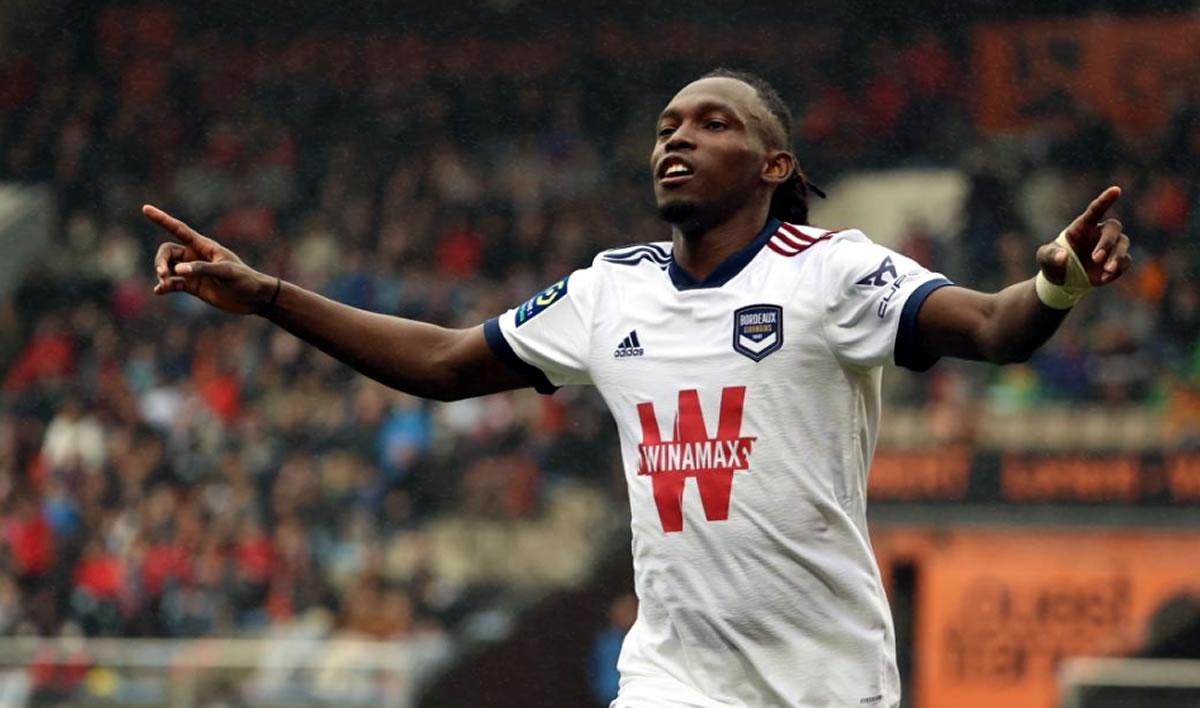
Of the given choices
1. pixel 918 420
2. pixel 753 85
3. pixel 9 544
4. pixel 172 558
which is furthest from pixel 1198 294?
pixel 753 85

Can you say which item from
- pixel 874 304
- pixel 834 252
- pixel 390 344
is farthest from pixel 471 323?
pixel 874 304

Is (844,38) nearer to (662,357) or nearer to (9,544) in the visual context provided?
(9,544)

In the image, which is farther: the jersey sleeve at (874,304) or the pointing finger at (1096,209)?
the jersey sleeve at (874,304)

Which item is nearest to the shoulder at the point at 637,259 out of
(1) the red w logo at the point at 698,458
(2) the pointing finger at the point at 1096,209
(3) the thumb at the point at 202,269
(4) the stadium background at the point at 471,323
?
(1) the red w logo at the point at 698,458

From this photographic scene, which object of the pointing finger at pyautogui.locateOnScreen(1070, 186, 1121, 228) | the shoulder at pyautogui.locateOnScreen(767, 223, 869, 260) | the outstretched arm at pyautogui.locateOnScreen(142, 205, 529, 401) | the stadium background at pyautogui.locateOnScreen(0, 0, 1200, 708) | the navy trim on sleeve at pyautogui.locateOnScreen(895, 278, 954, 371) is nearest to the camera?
the pointing finger at pyautogui.locateOnScreen(1070, 186, 1121, 228)

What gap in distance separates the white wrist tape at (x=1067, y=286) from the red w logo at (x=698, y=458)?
752 millimetres

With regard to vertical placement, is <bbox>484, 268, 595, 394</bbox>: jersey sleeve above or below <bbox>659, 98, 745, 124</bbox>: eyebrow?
below

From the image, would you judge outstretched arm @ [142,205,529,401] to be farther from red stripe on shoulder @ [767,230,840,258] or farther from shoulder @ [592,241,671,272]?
red stripe on shoulder @ [767,230,840,258]

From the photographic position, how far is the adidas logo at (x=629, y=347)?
496 cm

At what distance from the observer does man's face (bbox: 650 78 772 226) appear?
5.05 m

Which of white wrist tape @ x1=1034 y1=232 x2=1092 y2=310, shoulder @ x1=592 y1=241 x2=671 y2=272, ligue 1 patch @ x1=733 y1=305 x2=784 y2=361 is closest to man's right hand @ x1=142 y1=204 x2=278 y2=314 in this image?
shoulder @ x1=592 y1=241 x2=671 y2=272

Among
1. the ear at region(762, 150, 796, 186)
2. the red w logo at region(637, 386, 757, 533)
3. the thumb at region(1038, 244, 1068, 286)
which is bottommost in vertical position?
the red w logo at region(637, 386, 757, 533)

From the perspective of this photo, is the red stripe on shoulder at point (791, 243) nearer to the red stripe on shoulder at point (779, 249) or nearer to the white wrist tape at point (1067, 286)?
the red stripe on shoulder at point (779, 249)

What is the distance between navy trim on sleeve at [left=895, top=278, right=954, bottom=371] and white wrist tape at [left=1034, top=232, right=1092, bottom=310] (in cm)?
32
